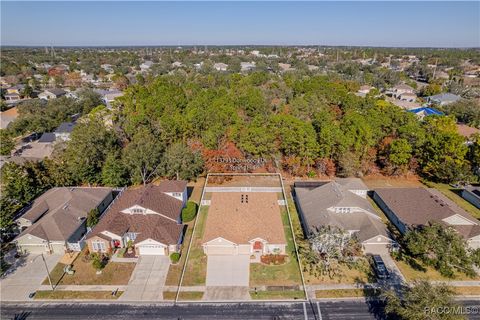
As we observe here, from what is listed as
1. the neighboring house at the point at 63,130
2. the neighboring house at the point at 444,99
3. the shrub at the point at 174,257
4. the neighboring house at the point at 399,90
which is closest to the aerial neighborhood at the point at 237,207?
the shrub at the point at 174,257

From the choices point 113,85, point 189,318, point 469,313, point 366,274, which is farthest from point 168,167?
point 113,85

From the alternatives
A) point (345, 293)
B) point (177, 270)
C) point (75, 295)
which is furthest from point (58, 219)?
point (345, 293)

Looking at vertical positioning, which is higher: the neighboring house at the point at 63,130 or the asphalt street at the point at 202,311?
the neighboring house at the point at 63,130

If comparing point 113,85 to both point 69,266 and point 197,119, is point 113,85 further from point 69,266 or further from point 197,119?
point 69,266

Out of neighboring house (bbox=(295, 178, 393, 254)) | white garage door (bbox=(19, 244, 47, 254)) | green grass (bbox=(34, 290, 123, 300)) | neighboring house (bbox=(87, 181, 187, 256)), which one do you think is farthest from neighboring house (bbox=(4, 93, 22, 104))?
neighboring house (bbox=(295, 178, 393, 254))

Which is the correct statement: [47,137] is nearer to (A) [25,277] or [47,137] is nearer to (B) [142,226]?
(A) [25,277]

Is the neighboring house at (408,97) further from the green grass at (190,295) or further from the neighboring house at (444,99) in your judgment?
the green grass at (190,295)

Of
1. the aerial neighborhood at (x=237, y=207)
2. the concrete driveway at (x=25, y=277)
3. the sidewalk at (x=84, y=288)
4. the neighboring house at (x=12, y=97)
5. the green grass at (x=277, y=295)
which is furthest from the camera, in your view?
the neighboring house at (x=12, y=97)
